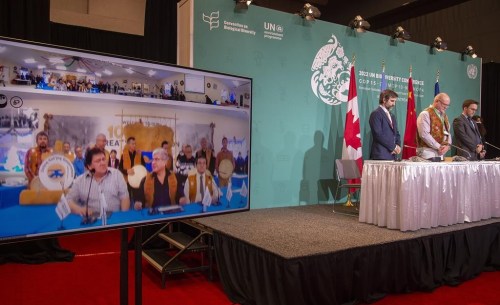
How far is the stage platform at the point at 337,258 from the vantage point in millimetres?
2535

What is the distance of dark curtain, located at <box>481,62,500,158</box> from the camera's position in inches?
307

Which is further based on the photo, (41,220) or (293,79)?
(293,79)

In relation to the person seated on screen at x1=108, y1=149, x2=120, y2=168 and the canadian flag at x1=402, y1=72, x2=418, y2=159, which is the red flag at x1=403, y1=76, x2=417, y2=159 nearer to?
the canadian flag at x1=402, y1=72, x2=418, y2=159

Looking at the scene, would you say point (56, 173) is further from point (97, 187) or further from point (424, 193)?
point (424, 193)

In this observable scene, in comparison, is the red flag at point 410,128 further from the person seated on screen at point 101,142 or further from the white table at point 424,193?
the person seated on screen at point 101,142

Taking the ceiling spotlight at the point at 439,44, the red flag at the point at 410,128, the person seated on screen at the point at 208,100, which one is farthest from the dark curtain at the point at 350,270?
the ceiling spotlight at the point at 439,44

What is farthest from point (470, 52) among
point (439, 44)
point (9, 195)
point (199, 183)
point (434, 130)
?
point (9, 195)

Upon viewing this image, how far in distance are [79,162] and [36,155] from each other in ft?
0.44

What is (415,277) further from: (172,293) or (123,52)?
(123,52)

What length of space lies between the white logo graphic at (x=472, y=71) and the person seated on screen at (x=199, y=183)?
261 inches

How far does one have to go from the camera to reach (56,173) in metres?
1.32

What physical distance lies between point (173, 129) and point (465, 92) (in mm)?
6641

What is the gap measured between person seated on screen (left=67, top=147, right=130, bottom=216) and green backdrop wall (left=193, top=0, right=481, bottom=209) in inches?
111

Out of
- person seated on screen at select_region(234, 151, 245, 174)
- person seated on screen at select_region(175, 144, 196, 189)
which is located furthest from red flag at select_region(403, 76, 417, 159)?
person seated on screen at select_region(175, 144, 196, 189)
